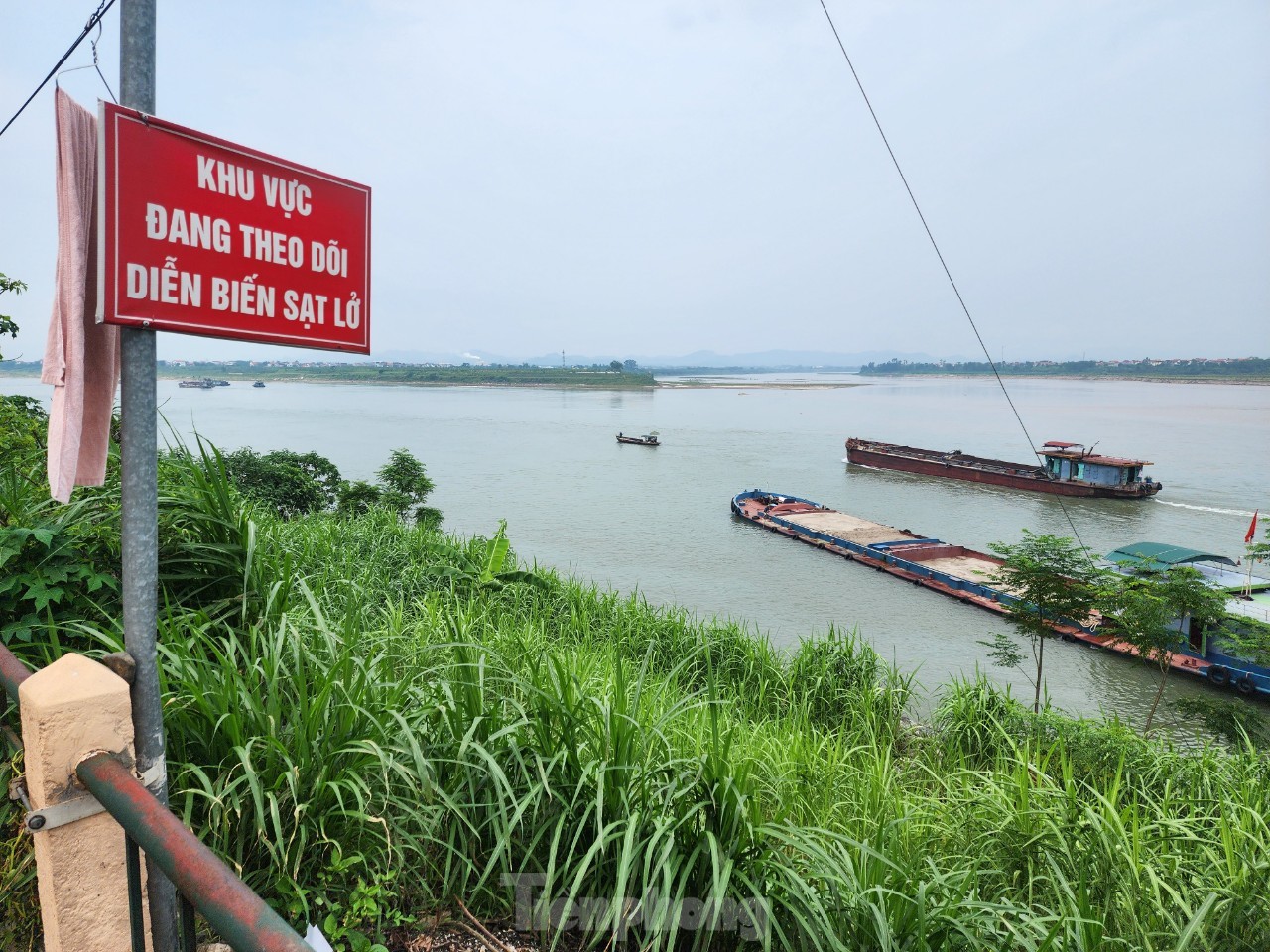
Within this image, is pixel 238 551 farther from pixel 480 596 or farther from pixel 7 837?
pixel 480 596

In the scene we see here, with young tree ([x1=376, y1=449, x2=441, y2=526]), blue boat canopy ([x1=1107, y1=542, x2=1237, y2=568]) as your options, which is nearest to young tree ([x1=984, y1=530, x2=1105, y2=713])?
blue boat canopy ([x1=1107, y1=542, x2=1237, y2=568])

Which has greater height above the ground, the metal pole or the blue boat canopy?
the metal pole

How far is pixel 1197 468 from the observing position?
46.3 m

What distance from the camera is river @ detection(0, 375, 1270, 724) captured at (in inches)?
684

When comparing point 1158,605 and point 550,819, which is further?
point 1158,605

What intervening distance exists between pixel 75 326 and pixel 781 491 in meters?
35.8

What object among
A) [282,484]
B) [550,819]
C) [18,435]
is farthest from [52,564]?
[282,484]

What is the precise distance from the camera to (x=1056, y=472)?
36250 millimetres

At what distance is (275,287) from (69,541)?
2.10 metres

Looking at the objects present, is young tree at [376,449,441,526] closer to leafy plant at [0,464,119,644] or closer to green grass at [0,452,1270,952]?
leafy plant at [0,464,119,644]

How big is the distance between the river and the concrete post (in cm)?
276

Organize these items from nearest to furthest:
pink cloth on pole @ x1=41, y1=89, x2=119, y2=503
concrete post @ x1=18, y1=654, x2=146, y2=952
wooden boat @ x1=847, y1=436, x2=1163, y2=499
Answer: concrete post @ x1=18, y1=654, x2=146, y2=952 < pink cloth on pole @ x1=41, y1=89, x2=119, y2=503 < wooden boat @ x1=847, y1=436, x2=1163, y2=499

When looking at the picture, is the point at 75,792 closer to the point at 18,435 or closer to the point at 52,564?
the point at 52,564

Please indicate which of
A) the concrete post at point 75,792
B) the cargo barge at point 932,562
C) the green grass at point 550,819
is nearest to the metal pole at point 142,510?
the concrete post at point 75,792
